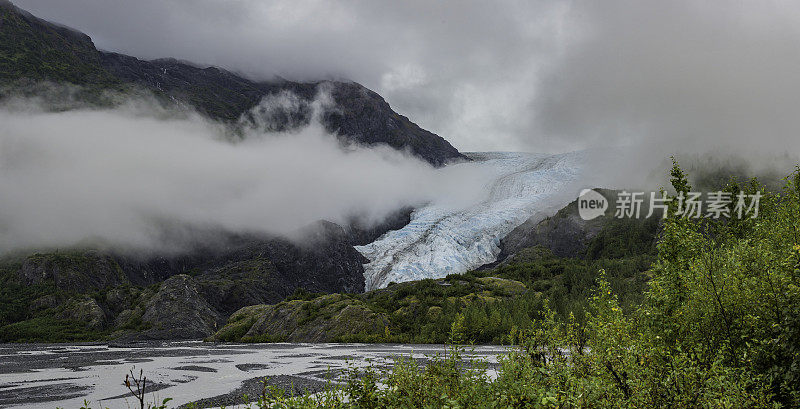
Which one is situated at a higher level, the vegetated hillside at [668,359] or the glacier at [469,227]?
the glacier at [469,227]

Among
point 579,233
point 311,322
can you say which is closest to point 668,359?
point 311,322

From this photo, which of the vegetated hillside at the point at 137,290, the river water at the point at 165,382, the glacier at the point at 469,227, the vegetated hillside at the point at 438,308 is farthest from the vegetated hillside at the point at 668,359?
the glacier at the point at 469,227

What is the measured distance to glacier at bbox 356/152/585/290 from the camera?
13638 cm

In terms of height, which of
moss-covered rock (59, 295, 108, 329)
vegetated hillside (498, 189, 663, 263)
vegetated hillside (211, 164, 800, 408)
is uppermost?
vegetated hillside (498, 189, 663, 263)

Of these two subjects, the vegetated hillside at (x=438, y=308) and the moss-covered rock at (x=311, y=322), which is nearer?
the vegetated hillside at (x=438, y=308)

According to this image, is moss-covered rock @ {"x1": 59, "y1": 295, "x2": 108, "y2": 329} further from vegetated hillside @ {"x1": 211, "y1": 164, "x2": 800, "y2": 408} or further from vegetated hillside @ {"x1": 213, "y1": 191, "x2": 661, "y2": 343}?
vegetated hillside @ {"x1": 211, "y1": 164, "x2": 800, "y2": 408}

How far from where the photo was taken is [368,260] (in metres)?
160

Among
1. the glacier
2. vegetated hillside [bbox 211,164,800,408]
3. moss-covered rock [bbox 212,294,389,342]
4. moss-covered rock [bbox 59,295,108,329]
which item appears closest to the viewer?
vegetated hillside [bbox 211,164,800,408]

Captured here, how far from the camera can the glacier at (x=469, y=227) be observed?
136 metres

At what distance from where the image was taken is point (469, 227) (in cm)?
14625

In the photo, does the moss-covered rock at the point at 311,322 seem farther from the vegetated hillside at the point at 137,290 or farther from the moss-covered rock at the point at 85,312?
the moss-covered rock at the point at 85,312

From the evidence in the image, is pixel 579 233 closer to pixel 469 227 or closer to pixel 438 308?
pixel 469 227

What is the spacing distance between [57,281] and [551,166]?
187053mm

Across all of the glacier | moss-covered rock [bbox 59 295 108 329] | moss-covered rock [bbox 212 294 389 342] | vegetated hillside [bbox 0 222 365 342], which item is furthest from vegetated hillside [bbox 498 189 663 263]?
moss-covered rock [bbox 59 295 108 329]
